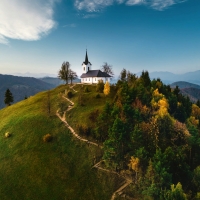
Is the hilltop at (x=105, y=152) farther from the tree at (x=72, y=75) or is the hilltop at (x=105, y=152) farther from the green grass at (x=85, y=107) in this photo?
the tree at (x=72, y=75)

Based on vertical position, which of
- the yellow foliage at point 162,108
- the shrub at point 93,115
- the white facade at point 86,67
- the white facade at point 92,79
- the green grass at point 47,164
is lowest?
the green grass at point 47,164

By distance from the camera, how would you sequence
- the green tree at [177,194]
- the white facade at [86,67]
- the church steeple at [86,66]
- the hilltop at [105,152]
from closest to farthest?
the green tree at [177,194] < the hilltop at [105,152] < the church steeple at [86,66] < the white facade at [86,67]

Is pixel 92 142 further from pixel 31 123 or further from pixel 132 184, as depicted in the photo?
pixel 31 123

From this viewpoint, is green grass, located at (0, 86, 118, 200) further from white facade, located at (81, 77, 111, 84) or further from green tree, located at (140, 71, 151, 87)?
white facade, located at (81, 77, 111, 84)

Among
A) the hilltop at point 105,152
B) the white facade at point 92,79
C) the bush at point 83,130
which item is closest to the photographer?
the hilltop at point 105,152

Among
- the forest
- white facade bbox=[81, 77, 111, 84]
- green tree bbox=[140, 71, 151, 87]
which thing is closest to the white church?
white facade bbox=[81, 77, 111, 84]

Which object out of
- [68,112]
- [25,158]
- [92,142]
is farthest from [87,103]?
[25,158]

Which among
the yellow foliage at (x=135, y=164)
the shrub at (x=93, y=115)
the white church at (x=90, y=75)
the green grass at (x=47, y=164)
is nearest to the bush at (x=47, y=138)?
the green grass at (x=47, y=164)
